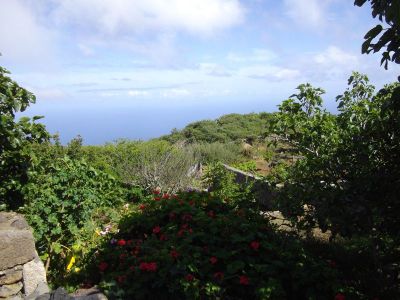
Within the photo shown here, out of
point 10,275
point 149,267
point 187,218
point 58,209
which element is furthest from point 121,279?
point 58,209

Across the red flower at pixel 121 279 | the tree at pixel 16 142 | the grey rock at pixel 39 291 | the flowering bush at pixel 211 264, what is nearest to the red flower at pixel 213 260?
the flowering bush at pixel 211 264

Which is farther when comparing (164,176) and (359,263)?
(164,176)

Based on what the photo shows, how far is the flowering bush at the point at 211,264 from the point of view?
3.03m

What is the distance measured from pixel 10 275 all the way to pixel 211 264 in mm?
2209

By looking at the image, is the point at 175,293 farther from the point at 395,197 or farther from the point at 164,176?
the point at 164,176

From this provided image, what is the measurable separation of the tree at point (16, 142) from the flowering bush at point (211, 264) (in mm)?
1553

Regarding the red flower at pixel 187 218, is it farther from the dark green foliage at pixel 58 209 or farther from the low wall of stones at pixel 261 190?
the dark green foliage at pixel 58 209

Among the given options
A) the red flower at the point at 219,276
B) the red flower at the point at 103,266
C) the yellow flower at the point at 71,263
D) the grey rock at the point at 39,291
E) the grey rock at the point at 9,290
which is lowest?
the grey rock at the point at 9,290

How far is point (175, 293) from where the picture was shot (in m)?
3.12

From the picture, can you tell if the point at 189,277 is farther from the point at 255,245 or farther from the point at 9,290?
the point at 9,290

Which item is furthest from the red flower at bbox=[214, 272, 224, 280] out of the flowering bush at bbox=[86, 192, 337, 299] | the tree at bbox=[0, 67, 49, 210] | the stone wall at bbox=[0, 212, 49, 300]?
the tree at bbox=[0, 67, 49, 210]

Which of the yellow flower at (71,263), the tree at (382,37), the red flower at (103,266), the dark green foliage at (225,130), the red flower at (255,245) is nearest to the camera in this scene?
the tree at (382,37)

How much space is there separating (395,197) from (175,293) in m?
2.04

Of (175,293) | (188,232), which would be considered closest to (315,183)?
(188,232)
